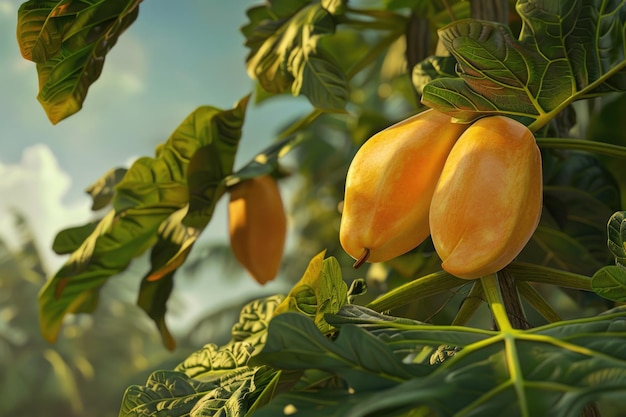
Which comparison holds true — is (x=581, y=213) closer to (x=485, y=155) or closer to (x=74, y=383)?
(x=485, y=155)

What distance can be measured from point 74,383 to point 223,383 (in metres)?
14.0

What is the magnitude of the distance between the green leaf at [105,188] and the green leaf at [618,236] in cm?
44

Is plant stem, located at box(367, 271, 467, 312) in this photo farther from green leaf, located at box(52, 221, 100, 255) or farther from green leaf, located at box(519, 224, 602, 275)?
green leaf, located at box(52, 221, 100, 255)

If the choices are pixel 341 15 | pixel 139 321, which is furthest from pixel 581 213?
pixel 139 321

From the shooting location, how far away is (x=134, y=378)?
1123 cm

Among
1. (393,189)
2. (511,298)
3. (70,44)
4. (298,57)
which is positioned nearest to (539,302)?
(511,298)

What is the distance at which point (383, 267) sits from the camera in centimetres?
77

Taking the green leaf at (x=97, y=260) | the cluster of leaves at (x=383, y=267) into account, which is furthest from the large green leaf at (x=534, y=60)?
the green leaf at (x=97, y=260)

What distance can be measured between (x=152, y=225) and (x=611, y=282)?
409mm

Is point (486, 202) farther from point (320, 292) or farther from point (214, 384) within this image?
point (214, 384)

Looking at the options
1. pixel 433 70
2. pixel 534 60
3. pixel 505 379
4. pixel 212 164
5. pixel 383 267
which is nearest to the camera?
pixel 505 379

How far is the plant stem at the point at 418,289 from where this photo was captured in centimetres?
44

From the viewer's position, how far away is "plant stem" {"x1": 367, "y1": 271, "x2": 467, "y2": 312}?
0.44 meters

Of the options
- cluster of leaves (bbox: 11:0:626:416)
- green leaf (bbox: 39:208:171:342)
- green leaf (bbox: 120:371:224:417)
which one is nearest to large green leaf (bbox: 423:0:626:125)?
cluster of leaves (bbox: 11:0:626:416)
